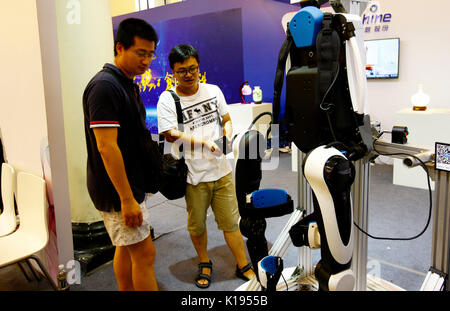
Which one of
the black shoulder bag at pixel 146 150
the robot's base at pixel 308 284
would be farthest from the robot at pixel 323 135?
the robot's base at pixel 308 284

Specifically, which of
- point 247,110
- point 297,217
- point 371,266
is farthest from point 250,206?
point 247,110

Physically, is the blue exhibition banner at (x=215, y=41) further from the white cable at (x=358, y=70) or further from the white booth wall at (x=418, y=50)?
the white cable at (x=358, y=70)

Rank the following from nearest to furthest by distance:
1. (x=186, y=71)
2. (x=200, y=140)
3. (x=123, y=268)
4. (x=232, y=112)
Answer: (x=123, y=268) < (x=186, y=71) < (x=200, y=140) < (x=232, y=112)

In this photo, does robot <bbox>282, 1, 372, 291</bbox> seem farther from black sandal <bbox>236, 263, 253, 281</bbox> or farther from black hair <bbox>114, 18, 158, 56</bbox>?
black sandal <bbox>236, 263, 253, 281</bbox>

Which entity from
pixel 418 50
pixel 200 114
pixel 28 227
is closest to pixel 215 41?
pixel 418 50

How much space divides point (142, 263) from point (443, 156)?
1319mm

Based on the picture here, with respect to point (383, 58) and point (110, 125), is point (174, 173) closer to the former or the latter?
point (110, 125)

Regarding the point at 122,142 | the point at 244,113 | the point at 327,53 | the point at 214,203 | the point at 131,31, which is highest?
the point at 131,31

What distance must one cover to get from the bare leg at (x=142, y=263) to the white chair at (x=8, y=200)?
1083 mm

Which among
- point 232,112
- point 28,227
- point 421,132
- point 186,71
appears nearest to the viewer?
point 186,71

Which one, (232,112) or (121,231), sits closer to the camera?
(121,231)

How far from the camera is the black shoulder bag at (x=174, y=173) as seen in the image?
1998 mm

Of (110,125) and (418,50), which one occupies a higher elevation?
(418,50)

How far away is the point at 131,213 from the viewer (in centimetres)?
153
